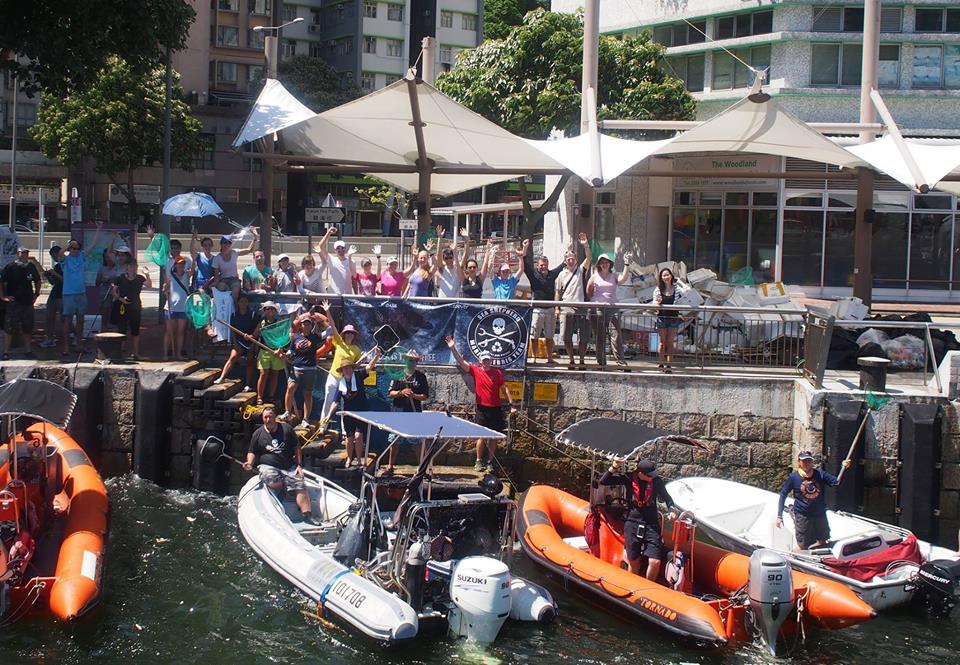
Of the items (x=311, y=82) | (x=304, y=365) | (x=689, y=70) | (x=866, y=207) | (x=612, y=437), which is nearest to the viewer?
(x=612, y=437)

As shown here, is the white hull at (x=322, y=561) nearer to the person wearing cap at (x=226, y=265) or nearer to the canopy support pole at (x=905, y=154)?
the person wearing cap at (x=226, y=265)

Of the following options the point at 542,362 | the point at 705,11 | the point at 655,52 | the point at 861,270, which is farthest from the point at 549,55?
the point at 542,362

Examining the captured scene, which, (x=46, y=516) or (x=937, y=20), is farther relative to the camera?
(x=937, y=20)

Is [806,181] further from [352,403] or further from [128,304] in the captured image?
[128,304]

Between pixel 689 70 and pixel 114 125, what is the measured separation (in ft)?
99.8

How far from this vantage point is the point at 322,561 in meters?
11.2

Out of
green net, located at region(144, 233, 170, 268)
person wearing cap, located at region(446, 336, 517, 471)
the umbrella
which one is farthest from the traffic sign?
person wearing cap, located at region(446, 336, 517, 471)

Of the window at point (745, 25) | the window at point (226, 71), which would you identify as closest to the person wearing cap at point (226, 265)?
the window at point (745, 25)

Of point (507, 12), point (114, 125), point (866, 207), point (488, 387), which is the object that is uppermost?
point (507, 12)

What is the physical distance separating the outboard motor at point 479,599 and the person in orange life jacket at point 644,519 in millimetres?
1848

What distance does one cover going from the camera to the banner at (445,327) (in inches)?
597

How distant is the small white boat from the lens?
11570 mm

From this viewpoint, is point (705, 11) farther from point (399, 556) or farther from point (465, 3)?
point (465, 3)

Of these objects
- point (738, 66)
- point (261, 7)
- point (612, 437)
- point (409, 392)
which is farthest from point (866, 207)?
point (261, 7)
